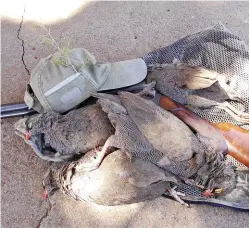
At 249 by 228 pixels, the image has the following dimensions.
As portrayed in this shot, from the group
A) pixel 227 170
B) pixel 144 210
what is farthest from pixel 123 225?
pixel 227 170

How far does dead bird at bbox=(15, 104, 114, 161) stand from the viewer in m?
2.07

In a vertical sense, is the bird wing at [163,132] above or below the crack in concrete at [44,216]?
above

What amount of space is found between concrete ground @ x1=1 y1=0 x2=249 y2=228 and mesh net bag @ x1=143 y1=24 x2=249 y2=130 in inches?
12.1

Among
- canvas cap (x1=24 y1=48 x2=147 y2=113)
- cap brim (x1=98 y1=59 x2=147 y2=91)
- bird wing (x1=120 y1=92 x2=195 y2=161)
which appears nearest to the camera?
bird wing (x1=120 y1=92 x2=195 y2=161)

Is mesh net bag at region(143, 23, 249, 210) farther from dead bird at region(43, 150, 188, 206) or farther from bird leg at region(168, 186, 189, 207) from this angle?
dead bird at region(43, 150, 188, 206)

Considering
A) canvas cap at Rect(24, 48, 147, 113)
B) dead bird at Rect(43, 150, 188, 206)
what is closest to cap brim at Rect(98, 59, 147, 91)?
canvas cap at Rect(24, 48, 147, 113)

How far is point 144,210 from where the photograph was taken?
226cm

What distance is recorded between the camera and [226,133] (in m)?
2.18

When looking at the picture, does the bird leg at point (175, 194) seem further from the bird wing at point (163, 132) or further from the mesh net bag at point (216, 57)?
the mesh net bag at point (216, 57)

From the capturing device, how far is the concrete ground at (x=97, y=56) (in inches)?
87.4

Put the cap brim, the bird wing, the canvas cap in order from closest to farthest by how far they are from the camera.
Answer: the bird wing < the canvas cap < the cap brim

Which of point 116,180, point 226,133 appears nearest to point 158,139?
point 116,180

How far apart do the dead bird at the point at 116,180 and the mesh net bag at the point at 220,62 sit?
0.21m

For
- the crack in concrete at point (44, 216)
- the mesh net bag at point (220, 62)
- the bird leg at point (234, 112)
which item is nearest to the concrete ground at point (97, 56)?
the crack in concrete at point (44, 216)
